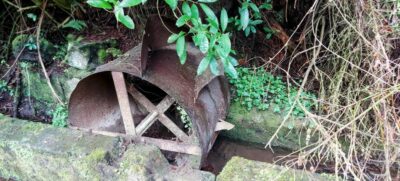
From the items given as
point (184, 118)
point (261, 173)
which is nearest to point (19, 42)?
point (184, 118)

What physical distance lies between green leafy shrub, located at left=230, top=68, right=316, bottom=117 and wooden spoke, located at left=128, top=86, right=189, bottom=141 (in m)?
0.63

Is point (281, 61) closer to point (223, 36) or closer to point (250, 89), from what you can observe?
point (250, 89)

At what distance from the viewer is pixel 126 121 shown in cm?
306

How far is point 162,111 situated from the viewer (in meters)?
3.14

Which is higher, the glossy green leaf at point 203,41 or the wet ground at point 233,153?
the glossy green leaf at point 203,41

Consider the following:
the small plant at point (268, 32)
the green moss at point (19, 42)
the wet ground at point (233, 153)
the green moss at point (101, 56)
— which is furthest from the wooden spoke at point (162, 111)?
the green moss at point (19, 42)

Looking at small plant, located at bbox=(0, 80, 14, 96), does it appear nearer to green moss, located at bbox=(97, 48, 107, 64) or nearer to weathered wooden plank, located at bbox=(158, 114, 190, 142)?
green moss, located at bbox=(97, 48, 107, 64)

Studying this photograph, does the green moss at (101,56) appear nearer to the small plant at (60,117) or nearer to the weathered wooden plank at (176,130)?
the small plant at (60,117)

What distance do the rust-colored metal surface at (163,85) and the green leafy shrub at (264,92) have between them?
23cm

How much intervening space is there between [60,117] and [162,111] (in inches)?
44.0

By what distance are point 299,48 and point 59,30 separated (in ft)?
8.29

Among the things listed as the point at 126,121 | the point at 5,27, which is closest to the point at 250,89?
the point at 126,121

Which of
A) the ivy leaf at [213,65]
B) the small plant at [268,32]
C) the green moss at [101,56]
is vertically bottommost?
the green moss at [101,56]

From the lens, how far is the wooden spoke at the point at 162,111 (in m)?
3.09
